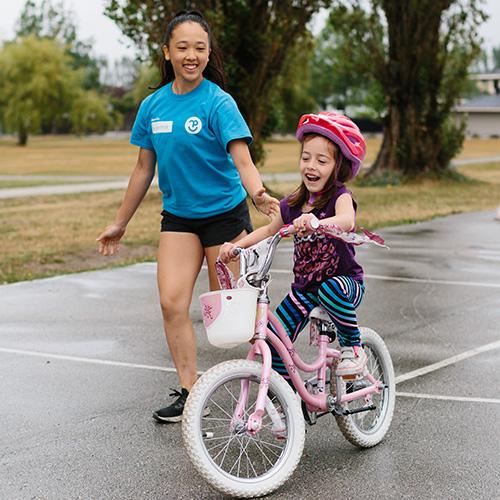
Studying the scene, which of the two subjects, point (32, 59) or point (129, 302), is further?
point (32, 59)

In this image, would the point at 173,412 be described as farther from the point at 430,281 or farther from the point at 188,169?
the point at 430,281

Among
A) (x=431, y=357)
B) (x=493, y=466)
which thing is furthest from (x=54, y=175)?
(x=493, y=466)

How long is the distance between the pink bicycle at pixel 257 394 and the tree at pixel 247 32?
1320 centimetres

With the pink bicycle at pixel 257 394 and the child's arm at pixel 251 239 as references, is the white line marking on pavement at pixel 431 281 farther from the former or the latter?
the child's arm at pixel 251 239

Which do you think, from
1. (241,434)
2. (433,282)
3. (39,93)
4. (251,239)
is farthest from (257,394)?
(39,93)

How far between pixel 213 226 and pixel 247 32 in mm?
13566

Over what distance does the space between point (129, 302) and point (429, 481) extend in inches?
201

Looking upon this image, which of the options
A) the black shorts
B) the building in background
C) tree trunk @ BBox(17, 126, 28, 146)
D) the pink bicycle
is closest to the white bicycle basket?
the pink bicycle

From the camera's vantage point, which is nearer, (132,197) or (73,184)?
(132,197)

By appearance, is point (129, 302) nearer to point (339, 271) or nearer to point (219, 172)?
point (219, 172)

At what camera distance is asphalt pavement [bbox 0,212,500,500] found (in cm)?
458

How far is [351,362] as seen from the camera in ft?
15.7

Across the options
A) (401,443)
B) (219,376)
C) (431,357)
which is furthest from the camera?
(431,357)

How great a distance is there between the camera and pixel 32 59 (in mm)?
82562
